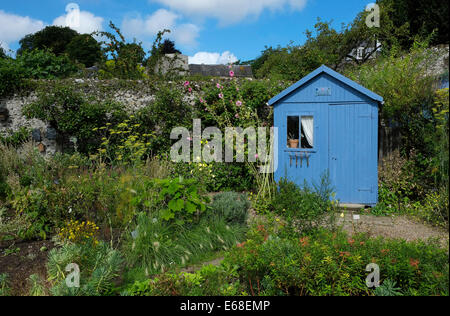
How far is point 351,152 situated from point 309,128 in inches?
37.2

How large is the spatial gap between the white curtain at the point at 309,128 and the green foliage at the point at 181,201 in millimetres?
3031

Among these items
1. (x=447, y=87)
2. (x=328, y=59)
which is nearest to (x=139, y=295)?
(x=447, y=87)

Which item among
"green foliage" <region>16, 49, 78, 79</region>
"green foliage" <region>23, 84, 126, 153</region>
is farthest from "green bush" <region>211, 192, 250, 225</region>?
"green foliage" <region>16, 49, 78, 79</region>

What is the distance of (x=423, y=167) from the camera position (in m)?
6.32

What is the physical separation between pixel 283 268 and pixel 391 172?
485 cm

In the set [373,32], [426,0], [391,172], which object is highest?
[426,0]

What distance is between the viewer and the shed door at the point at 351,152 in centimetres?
630

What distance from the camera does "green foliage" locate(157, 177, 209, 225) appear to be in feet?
13.9

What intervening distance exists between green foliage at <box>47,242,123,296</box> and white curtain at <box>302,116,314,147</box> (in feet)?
14.6

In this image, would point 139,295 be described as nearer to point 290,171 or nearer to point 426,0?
point 290,171

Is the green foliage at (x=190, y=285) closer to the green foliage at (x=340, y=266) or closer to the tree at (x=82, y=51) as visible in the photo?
the green foliage at (x=340, y=266)
